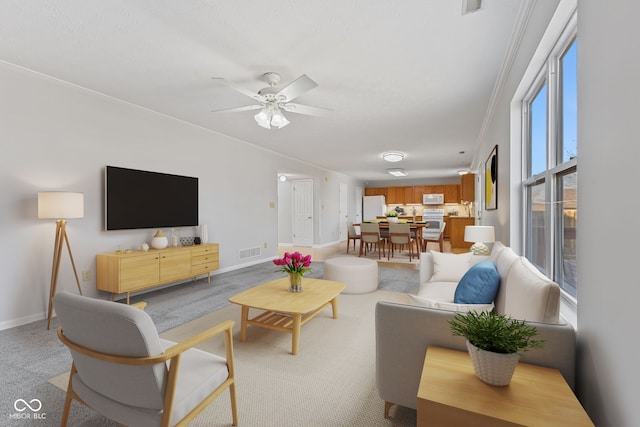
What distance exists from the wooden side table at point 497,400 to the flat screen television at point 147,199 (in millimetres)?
3945

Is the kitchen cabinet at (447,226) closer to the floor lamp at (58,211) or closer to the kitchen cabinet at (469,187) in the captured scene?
the kitchen cabinet at (469,187)

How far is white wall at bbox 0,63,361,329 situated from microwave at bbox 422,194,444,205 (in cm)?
912

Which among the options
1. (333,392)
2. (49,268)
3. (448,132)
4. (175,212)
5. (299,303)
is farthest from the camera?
(448,132)

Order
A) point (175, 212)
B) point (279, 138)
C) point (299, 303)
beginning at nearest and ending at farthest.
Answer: point (299, 303) → point (175, 212) → point (279, 138)

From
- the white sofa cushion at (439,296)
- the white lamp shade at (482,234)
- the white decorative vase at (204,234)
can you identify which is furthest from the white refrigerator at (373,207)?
the white sofa cushion at (439,296)

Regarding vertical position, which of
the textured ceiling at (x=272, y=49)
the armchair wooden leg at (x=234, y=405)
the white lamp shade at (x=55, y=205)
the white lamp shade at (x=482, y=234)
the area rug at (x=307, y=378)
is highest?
the textured ceiling at (x=272, y=49)

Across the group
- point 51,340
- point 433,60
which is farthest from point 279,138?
point 51,340

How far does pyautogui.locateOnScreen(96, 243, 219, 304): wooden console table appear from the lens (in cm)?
334

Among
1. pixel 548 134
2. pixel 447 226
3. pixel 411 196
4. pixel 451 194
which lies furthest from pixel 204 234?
pixel 451 194

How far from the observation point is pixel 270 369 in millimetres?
A: 2102

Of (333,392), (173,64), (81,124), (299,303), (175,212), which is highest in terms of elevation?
(173,64)

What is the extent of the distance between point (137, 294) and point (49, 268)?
1024 mm

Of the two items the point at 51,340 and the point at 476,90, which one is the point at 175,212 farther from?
the point at 476,90

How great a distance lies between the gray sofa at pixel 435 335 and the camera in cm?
118
